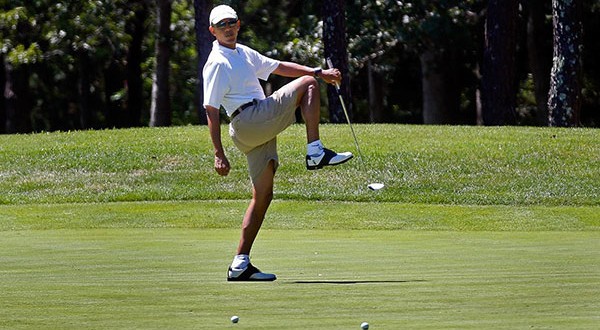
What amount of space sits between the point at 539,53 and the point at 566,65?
40.2 feet

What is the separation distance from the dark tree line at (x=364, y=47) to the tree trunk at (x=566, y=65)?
21 mm

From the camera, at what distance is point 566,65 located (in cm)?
2870

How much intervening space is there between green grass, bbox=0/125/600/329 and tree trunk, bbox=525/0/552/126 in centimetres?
1496

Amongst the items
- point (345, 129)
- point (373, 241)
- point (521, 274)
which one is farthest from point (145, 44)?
point (521, 274)

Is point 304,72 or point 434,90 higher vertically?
point 304,72

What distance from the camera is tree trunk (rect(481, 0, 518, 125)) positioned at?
101ft

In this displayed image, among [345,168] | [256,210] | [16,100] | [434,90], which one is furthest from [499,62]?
[256,210]

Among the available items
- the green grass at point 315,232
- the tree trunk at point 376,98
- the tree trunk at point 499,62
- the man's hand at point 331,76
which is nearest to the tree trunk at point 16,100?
the tree trunk at point 376,98

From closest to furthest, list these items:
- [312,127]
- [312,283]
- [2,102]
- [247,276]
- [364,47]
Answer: [312,283], [247,276], [312,127], [364,47], [2,102]

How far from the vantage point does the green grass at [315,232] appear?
759 centimetres

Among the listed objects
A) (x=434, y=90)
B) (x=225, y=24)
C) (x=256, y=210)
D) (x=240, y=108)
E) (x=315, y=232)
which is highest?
→ (x=225, y=24)

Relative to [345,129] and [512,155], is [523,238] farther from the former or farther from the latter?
[345,129]

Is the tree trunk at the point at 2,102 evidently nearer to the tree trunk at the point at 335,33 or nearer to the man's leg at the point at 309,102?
the tree trunk at the point at 335,33

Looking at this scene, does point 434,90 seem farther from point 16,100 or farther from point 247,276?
point 247,276
